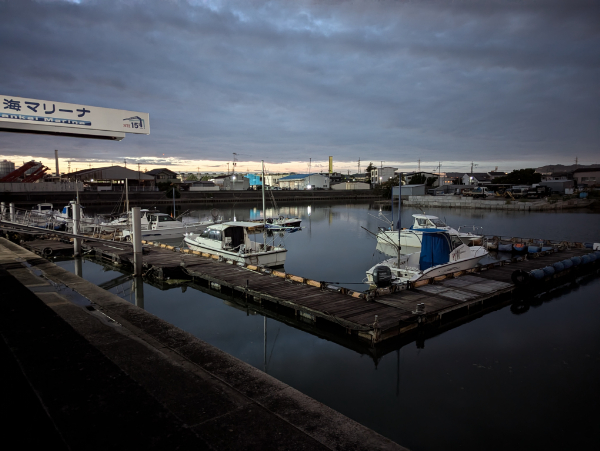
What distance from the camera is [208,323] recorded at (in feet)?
44.1

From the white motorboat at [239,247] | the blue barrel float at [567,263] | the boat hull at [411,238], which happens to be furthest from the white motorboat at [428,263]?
the boat hull at [411,238]

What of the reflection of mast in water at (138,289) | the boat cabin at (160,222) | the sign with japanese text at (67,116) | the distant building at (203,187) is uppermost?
the sign with japanese text at (67,116)

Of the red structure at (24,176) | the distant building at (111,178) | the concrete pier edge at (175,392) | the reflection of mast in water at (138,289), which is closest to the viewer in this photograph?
the concrete pier edge at (175,392)

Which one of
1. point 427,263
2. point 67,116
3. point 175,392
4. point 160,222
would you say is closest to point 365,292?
point 427,263

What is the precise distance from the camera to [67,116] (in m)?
11.4

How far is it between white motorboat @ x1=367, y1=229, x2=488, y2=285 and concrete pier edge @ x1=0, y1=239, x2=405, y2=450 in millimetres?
9793

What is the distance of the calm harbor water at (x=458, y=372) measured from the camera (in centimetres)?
740

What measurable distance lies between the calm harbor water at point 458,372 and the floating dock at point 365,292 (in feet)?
2.20

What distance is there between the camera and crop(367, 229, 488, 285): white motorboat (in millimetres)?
15727

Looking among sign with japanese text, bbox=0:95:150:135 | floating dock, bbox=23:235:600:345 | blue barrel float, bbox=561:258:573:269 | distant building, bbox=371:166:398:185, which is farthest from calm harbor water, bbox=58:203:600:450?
distant building, bbox=371:166:398:185

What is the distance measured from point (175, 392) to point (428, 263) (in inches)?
547

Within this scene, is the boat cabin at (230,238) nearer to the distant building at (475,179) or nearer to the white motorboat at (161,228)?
the white motorboat at (161,228)

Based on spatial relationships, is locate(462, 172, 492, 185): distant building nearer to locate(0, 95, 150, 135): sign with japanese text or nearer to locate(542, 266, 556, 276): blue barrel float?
locate(542, 266, 556, 276): blue barrel float

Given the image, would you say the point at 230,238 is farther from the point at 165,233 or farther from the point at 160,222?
the point at 160,222
